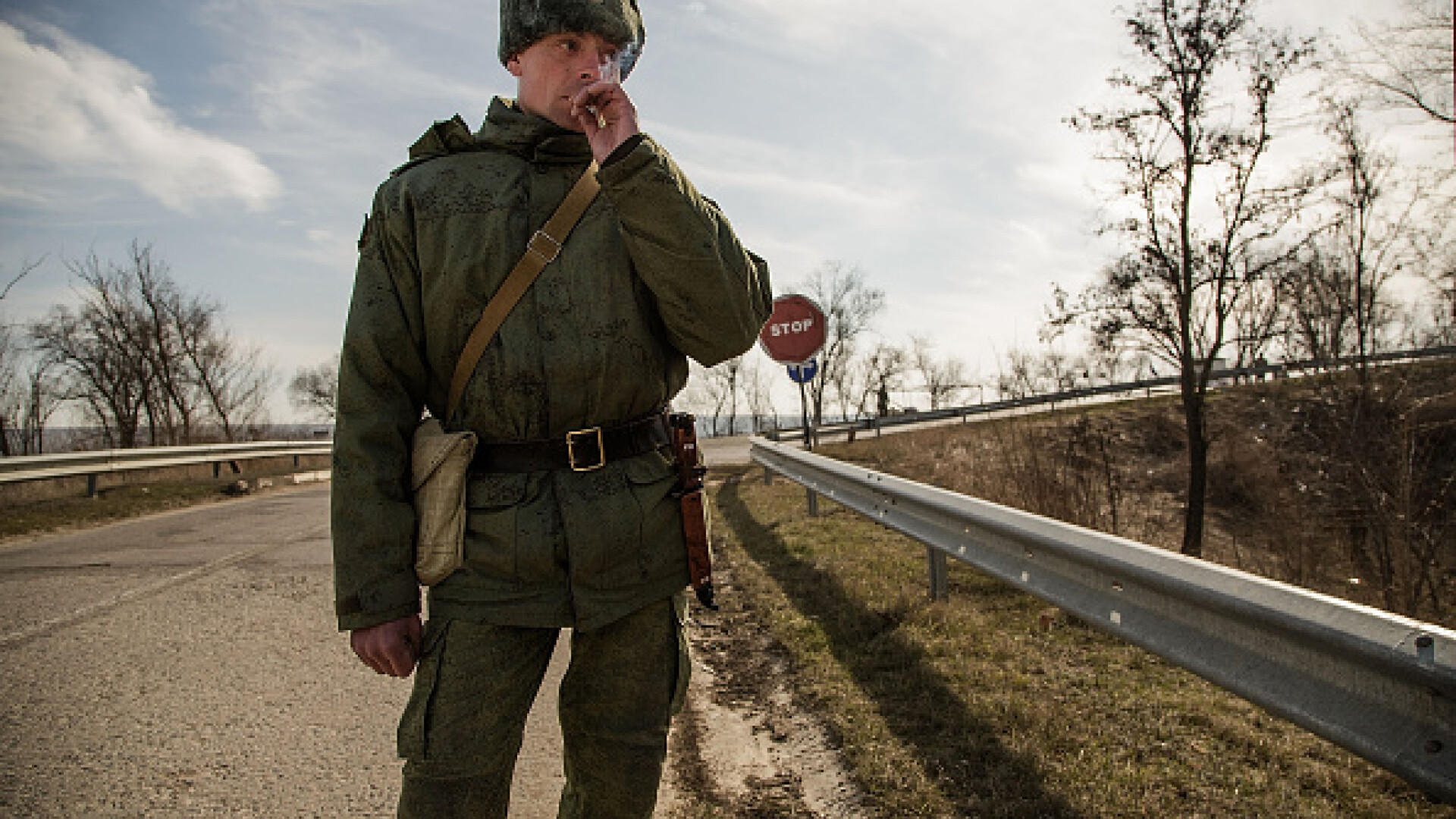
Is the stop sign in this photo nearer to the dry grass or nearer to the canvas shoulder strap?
the dry grass

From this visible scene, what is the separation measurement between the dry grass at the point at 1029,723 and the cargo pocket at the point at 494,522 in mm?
1542

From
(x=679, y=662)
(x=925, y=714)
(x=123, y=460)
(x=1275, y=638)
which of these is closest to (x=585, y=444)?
(x=679, y=662)

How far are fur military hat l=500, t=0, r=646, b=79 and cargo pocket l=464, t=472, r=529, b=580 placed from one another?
2.98ft

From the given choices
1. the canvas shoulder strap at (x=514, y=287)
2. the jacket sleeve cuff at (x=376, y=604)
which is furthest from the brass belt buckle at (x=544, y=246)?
the jacket sleeve cuff at (x=376, y=604)

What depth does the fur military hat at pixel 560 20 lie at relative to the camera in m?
1.79

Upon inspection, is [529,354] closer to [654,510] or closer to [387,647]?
[654,510]

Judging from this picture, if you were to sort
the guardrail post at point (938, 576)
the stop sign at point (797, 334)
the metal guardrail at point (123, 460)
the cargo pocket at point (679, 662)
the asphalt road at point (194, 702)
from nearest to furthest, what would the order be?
the cargo pocket at point (679, 662) → the asphalt road at point (194, 702) → the guardrail post at point (938, 576) → the metal guardrail at point (123, 460) → the stop sign at point (797, 334)

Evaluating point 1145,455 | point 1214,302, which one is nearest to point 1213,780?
point 1214,302

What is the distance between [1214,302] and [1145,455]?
34.4 feet

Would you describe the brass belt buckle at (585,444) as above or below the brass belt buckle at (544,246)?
below

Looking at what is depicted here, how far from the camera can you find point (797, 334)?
1229 centimetres

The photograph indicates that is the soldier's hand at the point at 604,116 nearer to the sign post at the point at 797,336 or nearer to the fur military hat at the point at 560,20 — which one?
the fur military hat at the point at 560,20

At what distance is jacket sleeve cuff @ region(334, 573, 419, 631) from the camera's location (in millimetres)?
1668

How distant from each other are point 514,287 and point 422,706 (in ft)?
2.70
